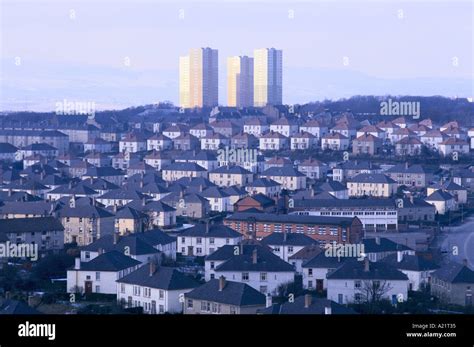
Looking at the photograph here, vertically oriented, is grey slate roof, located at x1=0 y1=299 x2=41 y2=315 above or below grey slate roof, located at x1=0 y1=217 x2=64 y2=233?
above

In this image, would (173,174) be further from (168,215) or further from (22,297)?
(22,297)

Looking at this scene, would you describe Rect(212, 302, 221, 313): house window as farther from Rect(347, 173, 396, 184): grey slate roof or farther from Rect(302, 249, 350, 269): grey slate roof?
Rect(347, 173, 396, 184): grey slate roof

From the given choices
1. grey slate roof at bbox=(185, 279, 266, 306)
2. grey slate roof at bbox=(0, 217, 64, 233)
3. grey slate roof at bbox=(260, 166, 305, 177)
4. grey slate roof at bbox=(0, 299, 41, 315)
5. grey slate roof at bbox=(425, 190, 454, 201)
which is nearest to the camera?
grey slate roof at bbox=(0, 299, 41, 315)

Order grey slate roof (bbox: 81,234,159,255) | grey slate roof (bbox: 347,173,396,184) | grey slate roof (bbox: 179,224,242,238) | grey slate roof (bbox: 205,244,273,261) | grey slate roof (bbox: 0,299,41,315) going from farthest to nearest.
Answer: grey slate roof (bbox: 347,173,396,184)
grey slate roof (bbox: 179,224,242,238)
grey slate roof (bbox: 81,234,159,255)
grey slate roof (bbox: 205,244,273,261)
grey slate roof (bbox: 0,299,41,315)

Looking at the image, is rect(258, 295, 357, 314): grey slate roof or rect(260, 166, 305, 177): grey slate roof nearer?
rect(258, 295, 357, 314): grey slate roof

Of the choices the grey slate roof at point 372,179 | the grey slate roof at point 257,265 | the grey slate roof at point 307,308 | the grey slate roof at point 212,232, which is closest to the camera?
the grey slate roof at point 307,308

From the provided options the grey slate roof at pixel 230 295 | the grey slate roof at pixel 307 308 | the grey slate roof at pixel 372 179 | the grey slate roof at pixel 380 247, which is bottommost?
the grey slate roof at pixel 372 179

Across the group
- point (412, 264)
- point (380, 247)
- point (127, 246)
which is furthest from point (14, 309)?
point (380, 247)

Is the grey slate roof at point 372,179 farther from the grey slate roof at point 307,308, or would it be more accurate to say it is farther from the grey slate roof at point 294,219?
the grey slate roof at point 307,308

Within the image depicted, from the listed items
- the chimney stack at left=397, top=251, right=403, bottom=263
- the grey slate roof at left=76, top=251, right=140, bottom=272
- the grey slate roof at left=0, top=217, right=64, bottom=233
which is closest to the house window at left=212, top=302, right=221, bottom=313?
the grey slate roof at left=76, top=251, right=140, bottom=272

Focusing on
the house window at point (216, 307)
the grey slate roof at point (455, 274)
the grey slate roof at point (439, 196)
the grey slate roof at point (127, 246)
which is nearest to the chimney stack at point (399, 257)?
the grey slate roof at point (455, 274)

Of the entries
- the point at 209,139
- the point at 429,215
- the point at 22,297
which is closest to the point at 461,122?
the point at 209,139
